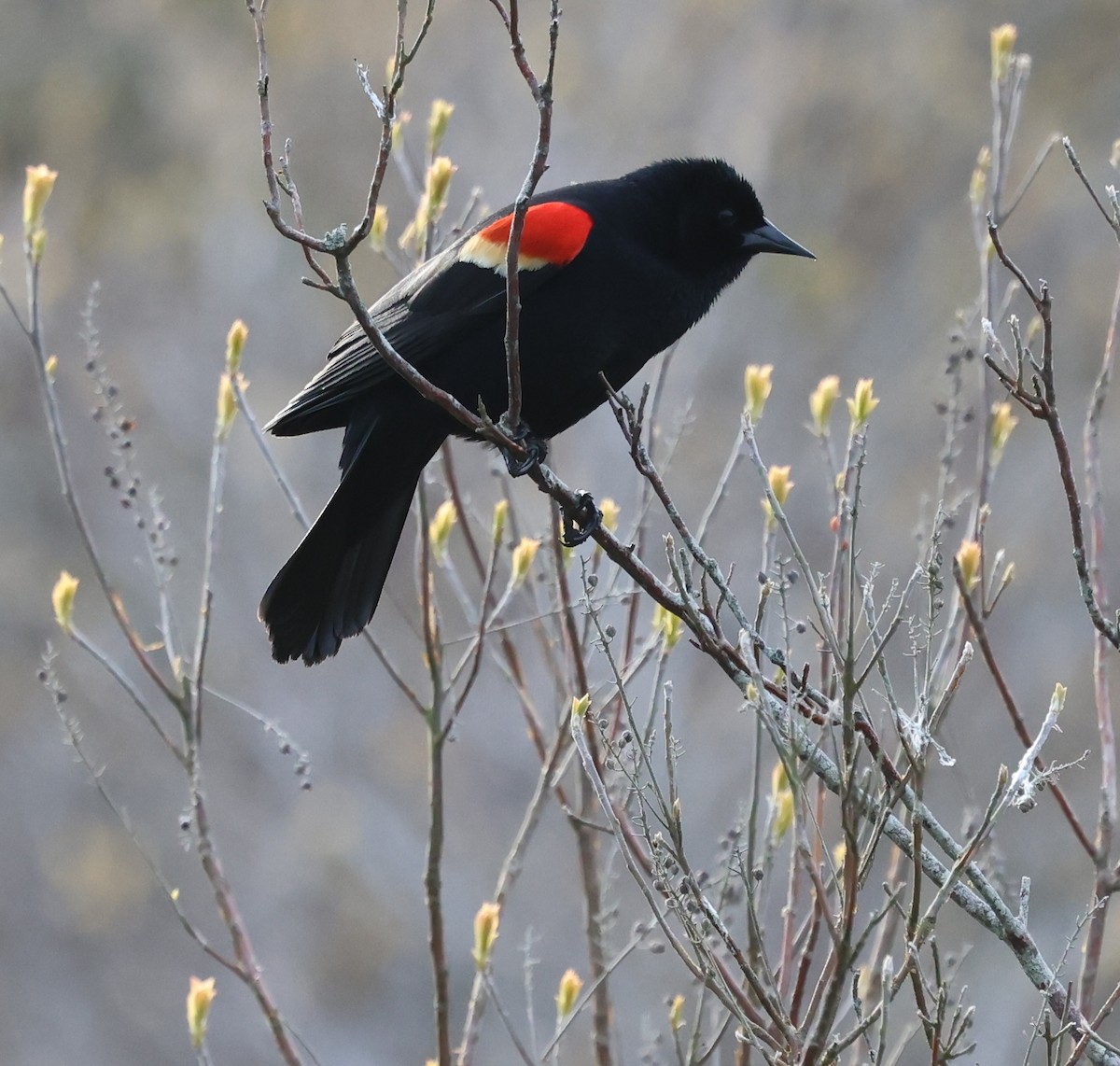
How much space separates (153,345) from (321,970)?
4829 mm

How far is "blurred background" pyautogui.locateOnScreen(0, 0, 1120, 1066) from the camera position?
9695 millimetres

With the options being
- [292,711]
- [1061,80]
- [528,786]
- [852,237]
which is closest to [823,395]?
[528,786]

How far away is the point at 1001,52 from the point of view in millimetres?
2773

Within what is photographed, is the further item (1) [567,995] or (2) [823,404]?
(2) [823,404]

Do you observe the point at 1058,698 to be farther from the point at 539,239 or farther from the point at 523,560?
the point at 539,239

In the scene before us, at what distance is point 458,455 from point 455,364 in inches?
234

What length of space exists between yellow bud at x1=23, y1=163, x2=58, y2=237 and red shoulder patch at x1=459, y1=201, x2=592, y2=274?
0.77 m

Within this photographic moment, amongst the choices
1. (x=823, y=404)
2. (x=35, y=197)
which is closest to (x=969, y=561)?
(x=823, y=404)

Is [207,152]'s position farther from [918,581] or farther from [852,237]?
[918,581]

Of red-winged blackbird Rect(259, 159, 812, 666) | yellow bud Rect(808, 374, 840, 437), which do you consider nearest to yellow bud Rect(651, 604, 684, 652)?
yellow bud Rect(808, 374, 840, 437)

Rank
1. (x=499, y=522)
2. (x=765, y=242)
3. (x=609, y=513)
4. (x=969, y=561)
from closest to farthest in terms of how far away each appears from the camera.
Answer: (x=969, y=561) < (x=499, y=522) < (x=609, y=513) < (x=765, y=242)

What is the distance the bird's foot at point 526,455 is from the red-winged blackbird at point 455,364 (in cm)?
16

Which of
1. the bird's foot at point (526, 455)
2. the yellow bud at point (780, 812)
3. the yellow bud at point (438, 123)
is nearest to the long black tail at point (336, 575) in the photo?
the bird's foot at point (526, 455)

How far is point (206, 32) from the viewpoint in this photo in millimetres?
12969
